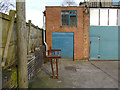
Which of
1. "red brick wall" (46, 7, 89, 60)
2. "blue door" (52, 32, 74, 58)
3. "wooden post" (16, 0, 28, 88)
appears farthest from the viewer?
"blue door" (52, 32, 74, 58)

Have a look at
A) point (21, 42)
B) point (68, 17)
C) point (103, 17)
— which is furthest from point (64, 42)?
point (21, 42)

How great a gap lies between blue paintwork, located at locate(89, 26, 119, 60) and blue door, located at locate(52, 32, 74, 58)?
217 centimetres

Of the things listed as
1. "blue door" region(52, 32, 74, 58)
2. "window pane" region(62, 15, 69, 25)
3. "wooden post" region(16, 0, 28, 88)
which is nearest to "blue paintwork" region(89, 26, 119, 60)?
"blue door" region(52, 32, 74, 58)

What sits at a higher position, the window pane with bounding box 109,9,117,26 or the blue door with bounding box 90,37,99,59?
the window pane with bounding box 109,9,117,26

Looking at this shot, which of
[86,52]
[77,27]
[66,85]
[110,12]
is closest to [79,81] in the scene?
[66,85]

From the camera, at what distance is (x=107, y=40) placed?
40.4ft

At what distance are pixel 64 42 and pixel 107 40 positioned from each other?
4.72 metres

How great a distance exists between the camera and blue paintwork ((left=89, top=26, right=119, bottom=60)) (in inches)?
480

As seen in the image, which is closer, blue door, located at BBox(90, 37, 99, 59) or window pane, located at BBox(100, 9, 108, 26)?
blue door, located at BBox(90, 37, 99, 59)

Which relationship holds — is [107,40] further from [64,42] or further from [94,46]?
[64,42]

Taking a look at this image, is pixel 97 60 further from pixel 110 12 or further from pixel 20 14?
pixel 20 14

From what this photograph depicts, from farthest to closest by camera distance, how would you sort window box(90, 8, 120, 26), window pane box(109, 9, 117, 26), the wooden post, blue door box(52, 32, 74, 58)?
window pane box(109, 9, 117, 26) < window box(90, 8, 120, 26) < blue door box(52, 32, 74, 58) < the wooden post

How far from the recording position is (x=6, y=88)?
10.5 feet

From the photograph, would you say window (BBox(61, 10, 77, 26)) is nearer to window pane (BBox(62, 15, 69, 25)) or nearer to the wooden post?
window pane (BBox(62, 15, 69, 25))
